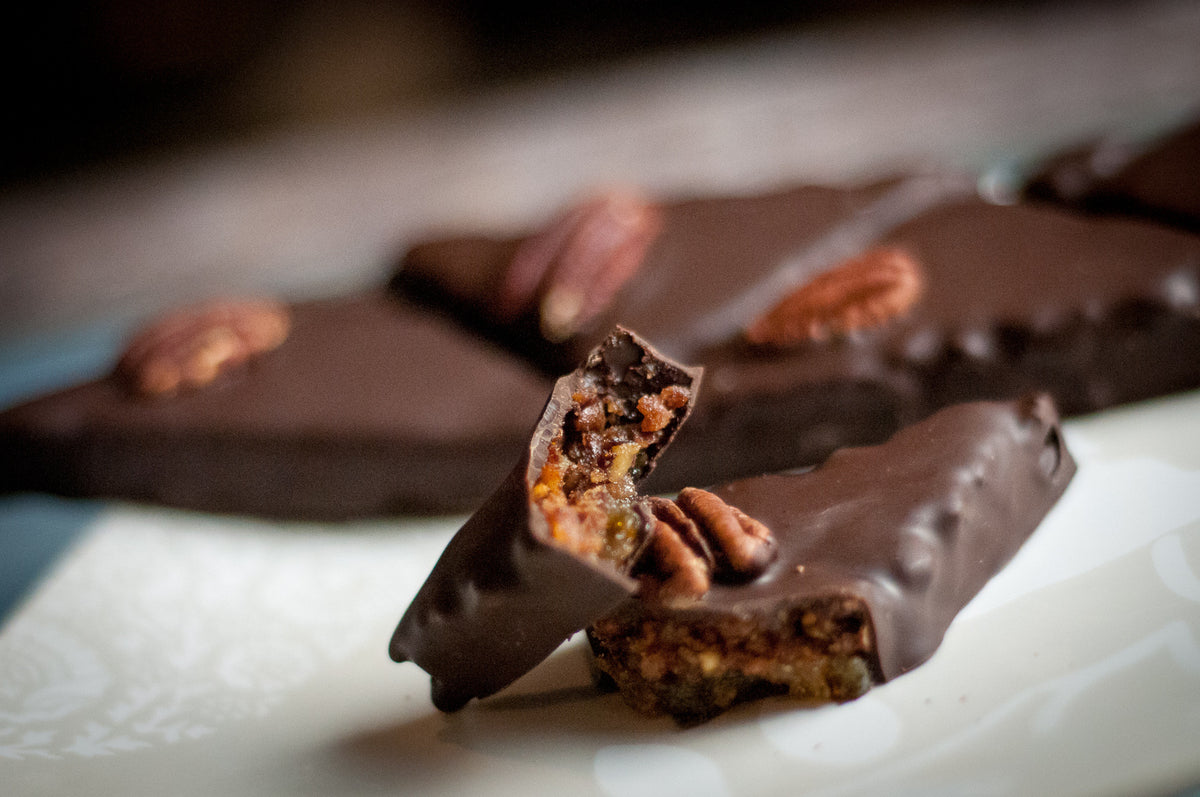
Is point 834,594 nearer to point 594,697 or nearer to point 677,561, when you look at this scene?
point 677,561

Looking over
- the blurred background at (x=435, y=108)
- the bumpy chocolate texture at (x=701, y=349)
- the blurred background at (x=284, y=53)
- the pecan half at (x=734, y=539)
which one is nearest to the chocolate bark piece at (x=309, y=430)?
the bumpy chocolate texture at (x=701, y=349)

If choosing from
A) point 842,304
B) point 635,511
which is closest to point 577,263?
point 842,304

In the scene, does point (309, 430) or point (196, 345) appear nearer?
point (309, 430)

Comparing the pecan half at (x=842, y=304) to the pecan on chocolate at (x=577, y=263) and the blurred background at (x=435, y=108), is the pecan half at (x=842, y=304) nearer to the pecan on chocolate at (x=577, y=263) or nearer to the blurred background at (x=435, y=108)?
the pecan on chocolate at (x=577, y=263)

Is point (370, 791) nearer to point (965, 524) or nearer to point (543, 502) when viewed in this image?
point (543, 502)

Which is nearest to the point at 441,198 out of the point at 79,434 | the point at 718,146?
the point at 718,146
